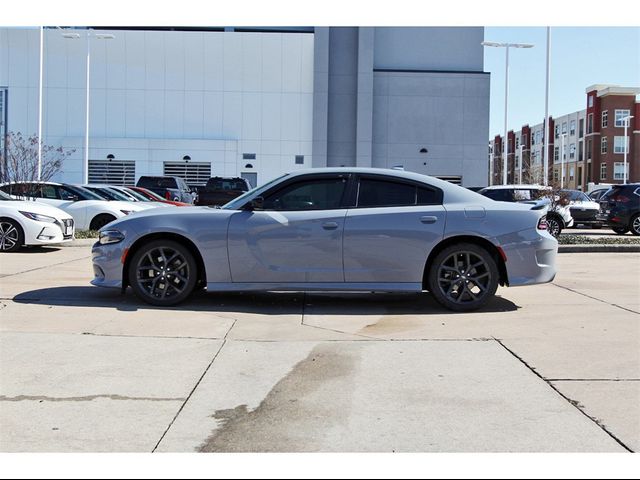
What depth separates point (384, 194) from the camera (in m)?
8.23

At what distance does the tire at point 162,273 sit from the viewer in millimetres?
8125

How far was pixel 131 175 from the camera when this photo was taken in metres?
45.1

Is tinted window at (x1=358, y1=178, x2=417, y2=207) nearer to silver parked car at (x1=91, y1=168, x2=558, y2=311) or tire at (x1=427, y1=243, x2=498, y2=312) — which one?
silver parked car at (x1=91, y1=168, x2=558, y2=311)

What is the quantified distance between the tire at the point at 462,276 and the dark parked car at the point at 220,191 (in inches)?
750

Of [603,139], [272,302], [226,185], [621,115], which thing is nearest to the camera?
[272,302]

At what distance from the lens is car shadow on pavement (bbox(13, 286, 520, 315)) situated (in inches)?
322

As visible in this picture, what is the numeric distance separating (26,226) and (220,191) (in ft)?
44.3

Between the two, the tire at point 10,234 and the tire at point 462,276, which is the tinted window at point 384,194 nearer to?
the tire at point 462,276

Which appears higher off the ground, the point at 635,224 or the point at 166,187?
the point at 166,187

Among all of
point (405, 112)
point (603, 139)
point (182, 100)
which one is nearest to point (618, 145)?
point (603, 139)

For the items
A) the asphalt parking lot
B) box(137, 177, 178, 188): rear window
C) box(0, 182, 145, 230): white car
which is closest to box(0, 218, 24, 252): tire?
box(0, 182, 145, 230): white car

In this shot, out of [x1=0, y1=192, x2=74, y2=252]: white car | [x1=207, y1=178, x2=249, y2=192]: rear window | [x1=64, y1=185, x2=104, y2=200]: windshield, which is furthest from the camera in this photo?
[x1=207, y1=178, x2=249, y2=192]: rear window

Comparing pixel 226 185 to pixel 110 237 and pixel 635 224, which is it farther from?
pixel 110 237

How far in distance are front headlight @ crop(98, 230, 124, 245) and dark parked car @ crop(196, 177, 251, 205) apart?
716 inches
